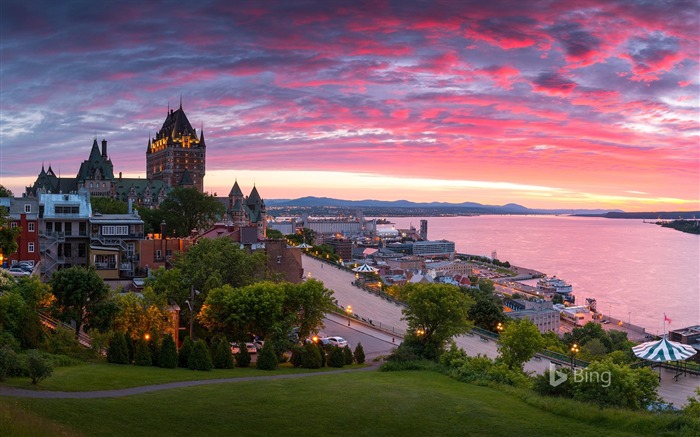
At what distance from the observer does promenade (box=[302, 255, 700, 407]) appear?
27891mm

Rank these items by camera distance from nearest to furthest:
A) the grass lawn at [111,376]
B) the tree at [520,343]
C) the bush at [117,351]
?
the grass lawn at [111,376]
the bush at [117,351]
the tree at [520,343]

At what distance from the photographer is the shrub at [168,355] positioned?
23.2 metres

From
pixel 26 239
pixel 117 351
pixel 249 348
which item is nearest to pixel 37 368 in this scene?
pixel 117 351

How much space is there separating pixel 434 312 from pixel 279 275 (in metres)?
11.6

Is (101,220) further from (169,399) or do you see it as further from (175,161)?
(175,161)

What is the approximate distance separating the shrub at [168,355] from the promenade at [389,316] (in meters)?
16.0

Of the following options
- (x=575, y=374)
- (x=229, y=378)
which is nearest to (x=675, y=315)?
(x=575, y=374)

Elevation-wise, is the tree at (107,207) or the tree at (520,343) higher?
the tree at (107,207)

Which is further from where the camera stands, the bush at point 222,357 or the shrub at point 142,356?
the bush at point 222,357

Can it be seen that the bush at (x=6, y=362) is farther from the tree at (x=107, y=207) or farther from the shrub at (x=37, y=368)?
the tree at (x=107, y=207)

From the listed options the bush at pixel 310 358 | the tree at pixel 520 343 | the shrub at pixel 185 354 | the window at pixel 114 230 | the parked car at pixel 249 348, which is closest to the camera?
the shrub at pixel 185 354

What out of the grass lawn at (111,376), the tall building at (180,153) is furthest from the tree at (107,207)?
the tall building at (180,153)

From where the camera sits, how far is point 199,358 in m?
23.5

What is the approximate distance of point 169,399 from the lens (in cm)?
1733
